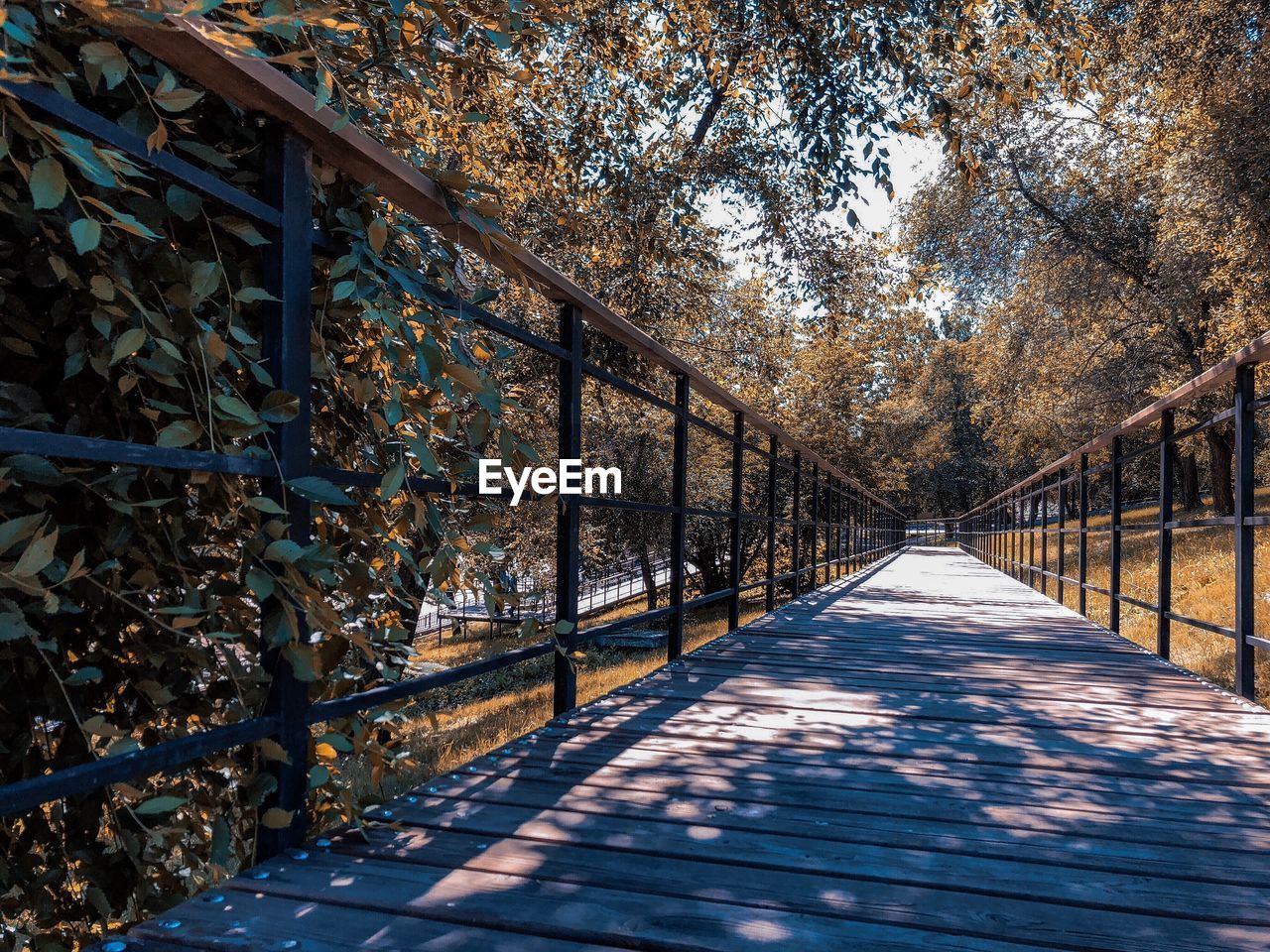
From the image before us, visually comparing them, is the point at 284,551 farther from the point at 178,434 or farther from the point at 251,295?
the point at 251,295

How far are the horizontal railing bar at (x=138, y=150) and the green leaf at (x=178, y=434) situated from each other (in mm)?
351

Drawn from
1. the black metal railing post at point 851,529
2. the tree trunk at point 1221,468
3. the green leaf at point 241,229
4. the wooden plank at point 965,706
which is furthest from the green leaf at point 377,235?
the tree trunk at point 1221,468

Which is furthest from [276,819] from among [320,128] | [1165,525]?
[1165,525]

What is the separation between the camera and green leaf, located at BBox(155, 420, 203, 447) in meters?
1.21

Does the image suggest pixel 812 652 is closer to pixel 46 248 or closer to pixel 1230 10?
pixel 46 248

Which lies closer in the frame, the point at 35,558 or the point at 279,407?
the point at 35,558

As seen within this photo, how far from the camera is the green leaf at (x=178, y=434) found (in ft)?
3.96

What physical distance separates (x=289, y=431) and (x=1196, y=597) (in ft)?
28.3

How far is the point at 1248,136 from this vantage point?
8195mm

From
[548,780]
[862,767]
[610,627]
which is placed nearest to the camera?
[548,780]

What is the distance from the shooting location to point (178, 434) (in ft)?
4.00

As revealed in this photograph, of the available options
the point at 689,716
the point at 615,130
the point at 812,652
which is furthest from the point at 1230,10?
the point at 689,716

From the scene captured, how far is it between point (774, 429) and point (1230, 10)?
695 cm

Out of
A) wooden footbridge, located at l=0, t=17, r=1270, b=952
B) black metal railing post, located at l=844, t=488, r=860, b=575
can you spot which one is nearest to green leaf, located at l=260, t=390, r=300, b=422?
wooden footbridge, located at l=0, t=17, r=1270, b=952
